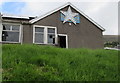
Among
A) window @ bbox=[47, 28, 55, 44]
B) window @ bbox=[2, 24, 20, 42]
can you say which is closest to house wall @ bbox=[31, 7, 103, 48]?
window @ bbox=[47, 28, 55, 44]

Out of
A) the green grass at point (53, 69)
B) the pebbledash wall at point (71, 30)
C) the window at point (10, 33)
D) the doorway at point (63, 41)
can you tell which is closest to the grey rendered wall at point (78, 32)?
the pebbledash wall at point (71, 30)

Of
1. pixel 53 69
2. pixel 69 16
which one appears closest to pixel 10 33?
pixel 69 16

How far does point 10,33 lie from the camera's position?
1535 centimetres

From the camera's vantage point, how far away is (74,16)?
Result: 1798cm

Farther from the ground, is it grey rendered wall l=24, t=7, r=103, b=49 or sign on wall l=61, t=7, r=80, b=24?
sign on wall l=61, t=7, r=80, b=24

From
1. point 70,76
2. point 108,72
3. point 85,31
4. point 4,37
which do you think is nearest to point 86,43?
point 85,31

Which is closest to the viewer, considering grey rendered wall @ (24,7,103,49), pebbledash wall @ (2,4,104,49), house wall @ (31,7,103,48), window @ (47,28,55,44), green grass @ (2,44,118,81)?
green grass @ (2,44,118,81)

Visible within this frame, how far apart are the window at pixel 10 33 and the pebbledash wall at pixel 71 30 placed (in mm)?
488

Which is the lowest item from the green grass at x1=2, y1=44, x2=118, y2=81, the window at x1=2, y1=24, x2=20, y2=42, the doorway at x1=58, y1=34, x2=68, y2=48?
the green grass at x1=2, y1=44, x2=118, y2=81

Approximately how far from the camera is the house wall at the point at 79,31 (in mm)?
16859

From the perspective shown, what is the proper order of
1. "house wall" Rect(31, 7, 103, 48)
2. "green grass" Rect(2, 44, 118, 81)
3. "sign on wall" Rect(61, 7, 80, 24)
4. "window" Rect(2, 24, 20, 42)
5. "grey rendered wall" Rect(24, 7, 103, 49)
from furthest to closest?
"sign on wall" Rect(61, 7, 80, 24)
"house wall" Rect(31, 7, 103, 48)
"grey rendered wall" Rect(24, 7, 103, 49)
"window" Rect(2, 24, 20, 42)
"green grass" Rect(2, 44, 118, 81)

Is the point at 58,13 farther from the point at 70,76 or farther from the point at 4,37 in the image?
the point at 70,76

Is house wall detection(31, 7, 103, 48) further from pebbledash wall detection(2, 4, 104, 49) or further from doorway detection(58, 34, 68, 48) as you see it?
doorway detection(58, 34, 68, 48)

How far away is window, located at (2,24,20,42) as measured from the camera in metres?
15.1
